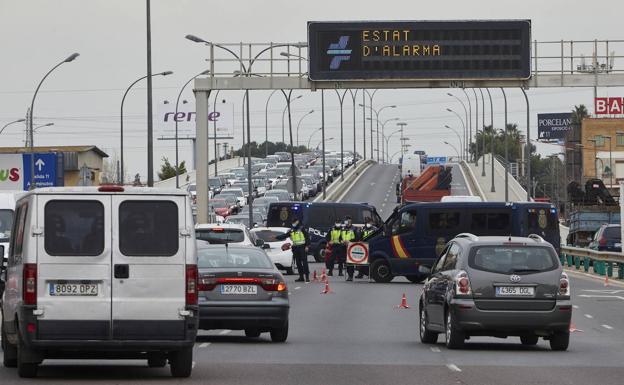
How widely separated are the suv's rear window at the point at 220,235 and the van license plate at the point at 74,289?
68.1ft

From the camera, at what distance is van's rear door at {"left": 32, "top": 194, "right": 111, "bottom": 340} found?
1500 cm

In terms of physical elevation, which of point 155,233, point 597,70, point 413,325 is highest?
point 597,70

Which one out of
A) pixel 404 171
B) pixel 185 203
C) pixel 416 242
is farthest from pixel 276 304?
pixel 404 171

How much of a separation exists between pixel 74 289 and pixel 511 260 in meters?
7.11

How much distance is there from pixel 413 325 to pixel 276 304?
571 cm

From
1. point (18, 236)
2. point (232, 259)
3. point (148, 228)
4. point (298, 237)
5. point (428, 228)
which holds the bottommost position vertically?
point (298, 237)

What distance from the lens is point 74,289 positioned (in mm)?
15086

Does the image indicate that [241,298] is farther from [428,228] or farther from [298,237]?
[428,228]

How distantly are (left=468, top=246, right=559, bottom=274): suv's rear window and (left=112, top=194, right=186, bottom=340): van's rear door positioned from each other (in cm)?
591

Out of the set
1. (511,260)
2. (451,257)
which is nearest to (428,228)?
(451,257)

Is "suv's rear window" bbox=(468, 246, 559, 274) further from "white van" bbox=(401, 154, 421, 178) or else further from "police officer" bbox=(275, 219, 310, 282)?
"white van" bbox=(401, 154, 421, 178)

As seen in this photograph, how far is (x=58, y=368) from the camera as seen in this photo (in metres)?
17.1

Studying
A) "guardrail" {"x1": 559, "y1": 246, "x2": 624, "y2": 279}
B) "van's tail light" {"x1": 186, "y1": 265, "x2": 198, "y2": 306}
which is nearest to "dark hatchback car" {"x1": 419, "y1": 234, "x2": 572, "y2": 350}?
"van's tail light" {"x1": 186, "y1": 265, "x2": 198, "y2": 306}

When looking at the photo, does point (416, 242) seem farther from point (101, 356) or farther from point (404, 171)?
point (404, 171)
